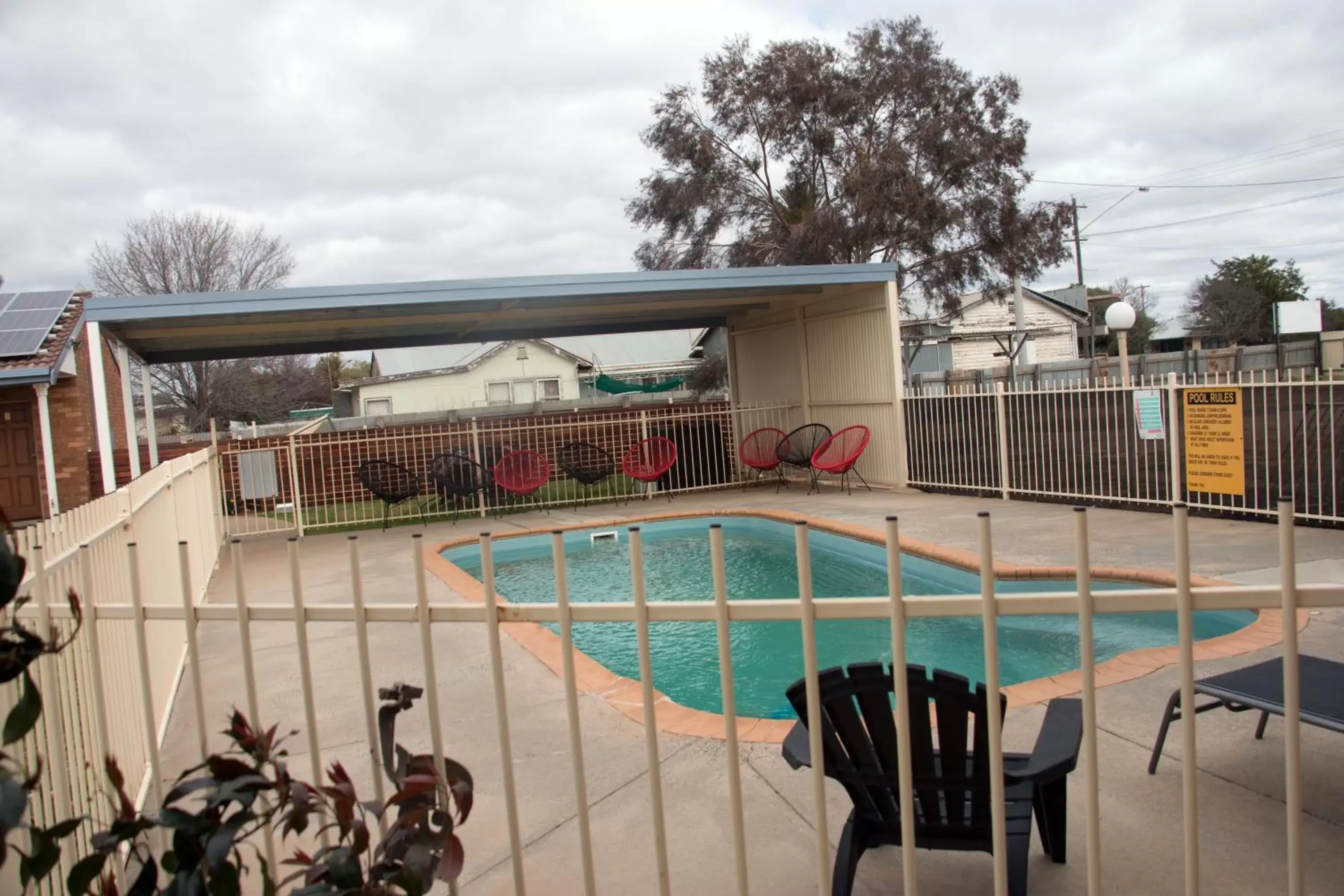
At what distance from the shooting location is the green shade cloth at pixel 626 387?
26812 mm

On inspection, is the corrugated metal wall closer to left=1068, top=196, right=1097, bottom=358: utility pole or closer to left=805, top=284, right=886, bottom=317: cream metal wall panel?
left=805, top=284, right=886, bottom=317: cream metal wall panel

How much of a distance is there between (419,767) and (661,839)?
636mm

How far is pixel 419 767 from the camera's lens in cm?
155

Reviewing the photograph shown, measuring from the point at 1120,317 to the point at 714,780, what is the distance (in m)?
9.93

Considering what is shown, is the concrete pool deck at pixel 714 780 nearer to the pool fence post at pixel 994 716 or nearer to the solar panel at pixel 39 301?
the pool fence post at pixel 994 716

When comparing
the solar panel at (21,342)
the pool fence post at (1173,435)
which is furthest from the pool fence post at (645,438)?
the solar panel at (21,342)

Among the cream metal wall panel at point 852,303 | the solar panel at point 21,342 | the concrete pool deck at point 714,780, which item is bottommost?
the concrete pool deck at point 714,780

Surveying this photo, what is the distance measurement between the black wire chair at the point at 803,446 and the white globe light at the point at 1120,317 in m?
3.95

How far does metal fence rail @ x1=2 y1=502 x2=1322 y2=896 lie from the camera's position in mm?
1628

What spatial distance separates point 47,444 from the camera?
48.5ft

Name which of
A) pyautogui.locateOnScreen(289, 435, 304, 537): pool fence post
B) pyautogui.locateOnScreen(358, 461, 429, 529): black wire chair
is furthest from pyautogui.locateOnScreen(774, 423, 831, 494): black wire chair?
pyautogui.locateOnScreen(289, 435, 304, 537): pool fence post

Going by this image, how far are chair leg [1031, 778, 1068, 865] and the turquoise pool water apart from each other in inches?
48.4

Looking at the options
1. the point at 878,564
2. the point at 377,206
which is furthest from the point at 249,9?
the point at 377,206

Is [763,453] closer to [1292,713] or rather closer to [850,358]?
[850,358]
